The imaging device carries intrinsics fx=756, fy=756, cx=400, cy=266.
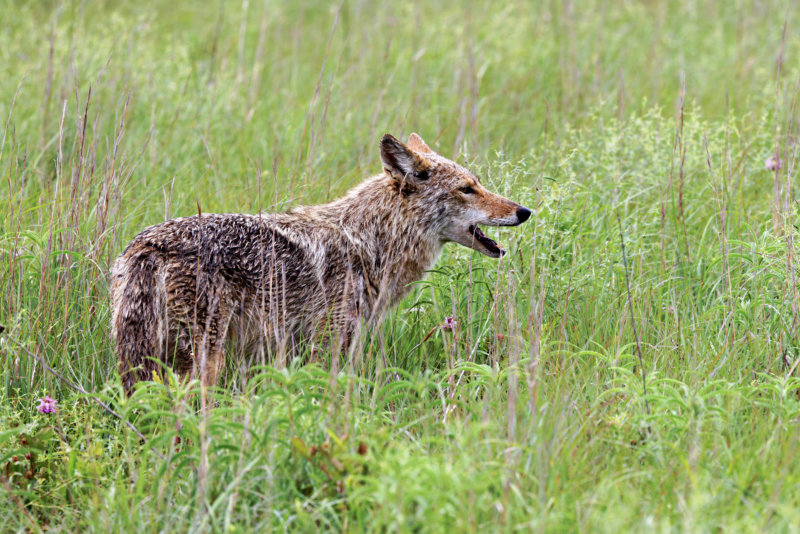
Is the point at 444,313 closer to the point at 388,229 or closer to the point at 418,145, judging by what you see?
the point at 388,229

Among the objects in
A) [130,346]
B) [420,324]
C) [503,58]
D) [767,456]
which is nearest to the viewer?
[767,456]

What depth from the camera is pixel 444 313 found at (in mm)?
4562

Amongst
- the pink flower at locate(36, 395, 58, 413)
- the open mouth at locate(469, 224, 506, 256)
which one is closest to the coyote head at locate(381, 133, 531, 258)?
the open mouth at locate(469, 224, 506, 256)

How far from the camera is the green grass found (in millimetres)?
2750

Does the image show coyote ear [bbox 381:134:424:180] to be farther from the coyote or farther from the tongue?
the tongue

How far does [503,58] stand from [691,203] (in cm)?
352

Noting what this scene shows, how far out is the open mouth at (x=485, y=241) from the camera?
4.63m

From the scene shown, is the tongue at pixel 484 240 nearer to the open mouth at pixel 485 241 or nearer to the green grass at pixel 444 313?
the open mouth at pixel 485 241

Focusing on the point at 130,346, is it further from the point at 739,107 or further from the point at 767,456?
the point at 739,107

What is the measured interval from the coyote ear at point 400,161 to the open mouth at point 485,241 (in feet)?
1.66

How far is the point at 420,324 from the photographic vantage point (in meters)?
4.50

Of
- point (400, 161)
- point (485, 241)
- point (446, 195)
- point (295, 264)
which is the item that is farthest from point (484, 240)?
point (295, 264)

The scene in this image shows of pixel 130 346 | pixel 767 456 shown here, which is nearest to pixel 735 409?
pixel 767 456

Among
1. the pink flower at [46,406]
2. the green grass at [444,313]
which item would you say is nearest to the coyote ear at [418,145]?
the green grass at [444,313]
